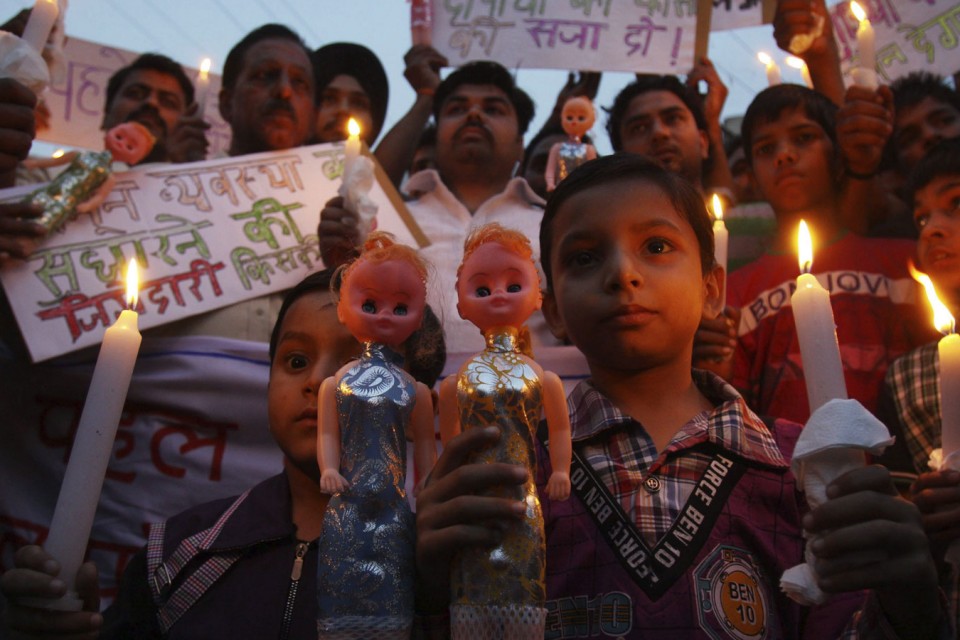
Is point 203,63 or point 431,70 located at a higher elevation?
point 431,70

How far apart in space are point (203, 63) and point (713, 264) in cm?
250

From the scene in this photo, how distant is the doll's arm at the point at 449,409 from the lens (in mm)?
1414

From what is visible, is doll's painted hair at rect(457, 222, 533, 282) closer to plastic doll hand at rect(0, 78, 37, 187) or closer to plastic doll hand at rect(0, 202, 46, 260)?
plastic doll hand at rect(0, 78, 37, 187)

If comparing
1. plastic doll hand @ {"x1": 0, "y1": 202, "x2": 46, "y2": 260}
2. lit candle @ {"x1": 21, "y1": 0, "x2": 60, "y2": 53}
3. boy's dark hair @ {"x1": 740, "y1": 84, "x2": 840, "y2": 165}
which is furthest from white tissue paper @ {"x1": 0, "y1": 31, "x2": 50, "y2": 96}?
boy's dark hair @ {"x1": 740, "y1": 84, "x2": 840, "y2": 165}

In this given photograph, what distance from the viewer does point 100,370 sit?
1.60 meters

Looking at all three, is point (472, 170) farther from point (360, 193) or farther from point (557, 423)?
point (557, 423)

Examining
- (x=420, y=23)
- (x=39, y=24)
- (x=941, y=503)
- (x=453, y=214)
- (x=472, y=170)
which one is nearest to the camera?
(x=941, y=503)

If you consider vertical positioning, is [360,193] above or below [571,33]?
below

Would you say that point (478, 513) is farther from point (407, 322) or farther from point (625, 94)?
point (625, 94)

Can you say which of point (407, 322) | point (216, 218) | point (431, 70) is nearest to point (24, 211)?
point (216, 218)

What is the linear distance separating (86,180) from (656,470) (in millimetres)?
2220

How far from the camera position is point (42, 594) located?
62.2 inches

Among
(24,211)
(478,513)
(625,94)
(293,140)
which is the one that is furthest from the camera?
(625,94)

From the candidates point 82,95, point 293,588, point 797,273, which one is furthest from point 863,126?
point 82,95
